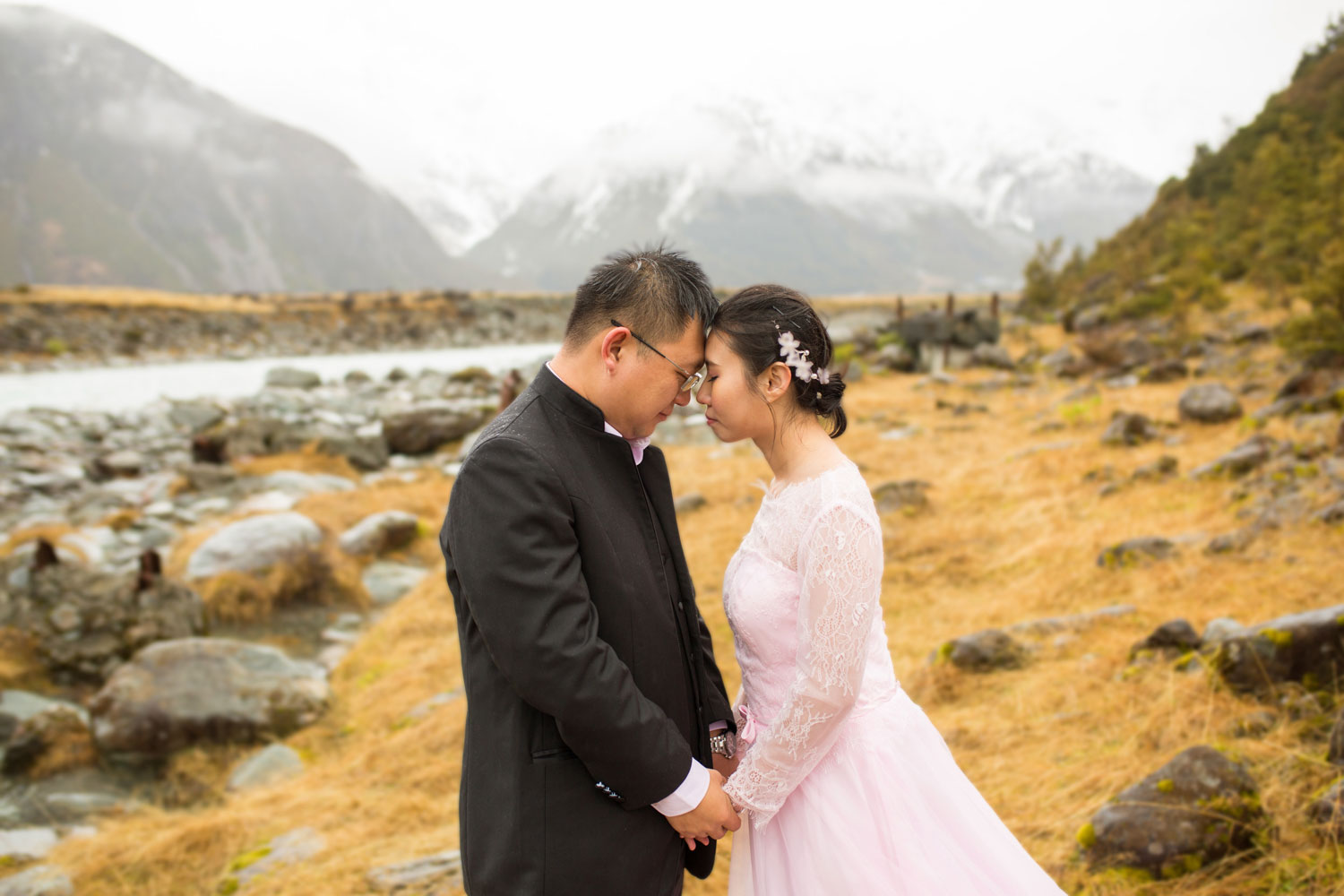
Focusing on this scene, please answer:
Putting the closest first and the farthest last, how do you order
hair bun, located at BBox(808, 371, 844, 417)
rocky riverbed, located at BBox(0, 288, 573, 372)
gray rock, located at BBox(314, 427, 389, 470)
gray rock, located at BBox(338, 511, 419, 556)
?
hair bun, located at BBox(808, 371, 844, 417), gray rock, located at BBox(338, 511, 419, 556), gray rock, located at BBox(314, 427, 389, 470), rocky riverbed, located at BBox(0, 288, 573, 372)

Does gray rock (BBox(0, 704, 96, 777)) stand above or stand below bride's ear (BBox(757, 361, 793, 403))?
below

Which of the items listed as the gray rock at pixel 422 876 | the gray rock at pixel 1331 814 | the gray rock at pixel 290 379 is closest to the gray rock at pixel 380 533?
the gray rock at pixel 422 876

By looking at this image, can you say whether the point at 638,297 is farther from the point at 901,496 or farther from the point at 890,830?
the point at 901,496

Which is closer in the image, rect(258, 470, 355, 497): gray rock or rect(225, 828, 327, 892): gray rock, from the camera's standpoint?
rect(225, 828, 327, 892): gray rock

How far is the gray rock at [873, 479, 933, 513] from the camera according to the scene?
28.1ft

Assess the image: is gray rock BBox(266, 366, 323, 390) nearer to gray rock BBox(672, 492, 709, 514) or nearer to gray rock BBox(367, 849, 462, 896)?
gray rock BBox(672, 492, 709, 514)

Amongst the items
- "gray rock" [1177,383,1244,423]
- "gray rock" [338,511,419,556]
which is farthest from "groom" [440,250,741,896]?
"gray rock" [1177,383,1244,423]

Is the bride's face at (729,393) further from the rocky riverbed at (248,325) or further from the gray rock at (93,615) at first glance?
the rocky riverbed at (248,325)

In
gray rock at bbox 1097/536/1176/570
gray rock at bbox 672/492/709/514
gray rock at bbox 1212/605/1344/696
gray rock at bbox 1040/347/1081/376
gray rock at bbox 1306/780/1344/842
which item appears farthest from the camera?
gray rock at bbox 1040/347/1081/376

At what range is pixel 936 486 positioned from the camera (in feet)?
30.5

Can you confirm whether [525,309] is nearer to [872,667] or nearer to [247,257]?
[872,667]

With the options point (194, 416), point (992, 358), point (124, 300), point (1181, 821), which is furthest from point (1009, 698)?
point (124, 300)

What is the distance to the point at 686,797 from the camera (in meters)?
1.89

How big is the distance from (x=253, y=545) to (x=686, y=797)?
808 centimetres
